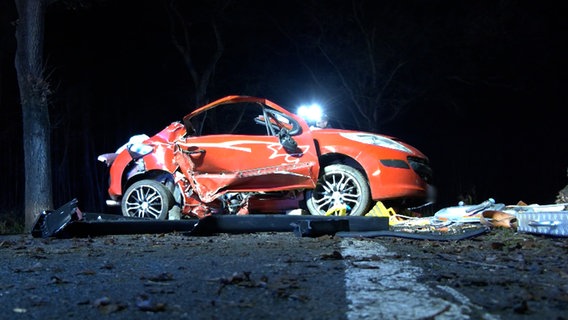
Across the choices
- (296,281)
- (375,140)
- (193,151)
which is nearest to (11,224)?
(193,151)

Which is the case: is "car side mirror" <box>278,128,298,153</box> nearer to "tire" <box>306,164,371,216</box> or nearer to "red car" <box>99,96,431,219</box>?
"red car" <box>99,96,431,219</box>

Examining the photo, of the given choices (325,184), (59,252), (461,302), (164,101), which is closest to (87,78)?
(164,101)

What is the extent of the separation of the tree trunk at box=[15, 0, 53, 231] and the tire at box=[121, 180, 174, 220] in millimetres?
2198

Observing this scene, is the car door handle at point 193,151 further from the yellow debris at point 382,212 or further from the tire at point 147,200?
the yellow debris at point 382,212

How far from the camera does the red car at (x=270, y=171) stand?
800cm

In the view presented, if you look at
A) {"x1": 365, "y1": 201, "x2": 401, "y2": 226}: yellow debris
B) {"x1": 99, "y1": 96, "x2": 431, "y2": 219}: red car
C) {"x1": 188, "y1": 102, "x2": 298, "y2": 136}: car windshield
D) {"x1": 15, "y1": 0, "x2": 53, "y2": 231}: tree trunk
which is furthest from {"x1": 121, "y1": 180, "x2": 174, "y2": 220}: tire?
{"x1": 188, "y1": 102, "x2": 298, "y2": 136}: car windshield

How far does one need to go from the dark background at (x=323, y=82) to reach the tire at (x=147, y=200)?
35.6 feet

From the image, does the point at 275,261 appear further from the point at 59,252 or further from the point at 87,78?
the point at 87,78

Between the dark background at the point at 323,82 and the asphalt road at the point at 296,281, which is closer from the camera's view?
the asphalt road at the point at 296,281

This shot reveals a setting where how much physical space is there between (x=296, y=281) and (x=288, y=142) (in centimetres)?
495

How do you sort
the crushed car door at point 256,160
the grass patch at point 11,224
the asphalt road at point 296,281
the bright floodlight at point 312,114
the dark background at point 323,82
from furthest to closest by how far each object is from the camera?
the dark background at point 323,82 < the grass patch at point 11,224 < the bright floodlight at point 312,114 < the crushed car door at point 256,160 < the asphalt road at point 296,281

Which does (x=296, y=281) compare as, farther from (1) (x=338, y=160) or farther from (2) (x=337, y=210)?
(1) (x=338, y=160)

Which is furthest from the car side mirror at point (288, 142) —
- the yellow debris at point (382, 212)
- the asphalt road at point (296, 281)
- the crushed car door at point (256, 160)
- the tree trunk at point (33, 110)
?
the tree trunk at point (33, 110)

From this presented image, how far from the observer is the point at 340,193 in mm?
8078
